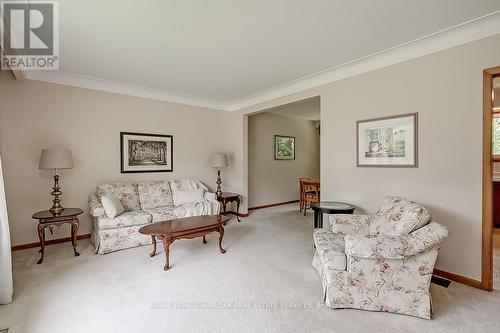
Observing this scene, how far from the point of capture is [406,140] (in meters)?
2.99

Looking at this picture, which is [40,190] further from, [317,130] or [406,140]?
[317,130]

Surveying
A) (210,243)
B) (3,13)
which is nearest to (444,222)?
(210,243)

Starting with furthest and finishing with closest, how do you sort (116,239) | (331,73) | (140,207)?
(140,207)
(331,73)
(116,239)

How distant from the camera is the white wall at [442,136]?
2.50 meters

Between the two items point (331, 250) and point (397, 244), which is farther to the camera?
point (331, 250)

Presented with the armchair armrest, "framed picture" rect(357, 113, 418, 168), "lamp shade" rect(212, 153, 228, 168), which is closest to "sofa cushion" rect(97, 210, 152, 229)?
"lamp shade" rect(212, 153, 228, 168)

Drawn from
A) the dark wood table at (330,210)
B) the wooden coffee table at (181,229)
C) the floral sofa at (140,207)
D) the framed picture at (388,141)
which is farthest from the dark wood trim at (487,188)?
the floral sofa at (140,207)

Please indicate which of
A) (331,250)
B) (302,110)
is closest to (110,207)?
(331,250)

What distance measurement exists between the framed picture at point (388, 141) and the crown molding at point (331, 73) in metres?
Answer: 0.73

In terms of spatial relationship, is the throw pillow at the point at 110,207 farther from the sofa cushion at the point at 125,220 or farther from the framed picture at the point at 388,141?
the framed picture at the point at 388,141

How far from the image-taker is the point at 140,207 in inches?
169

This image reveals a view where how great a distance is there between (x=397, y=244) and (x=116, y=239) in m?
3.45

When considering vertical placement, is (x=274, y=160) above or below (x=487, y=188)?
above

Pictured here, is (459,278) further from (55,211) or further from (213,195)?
(55,211)
